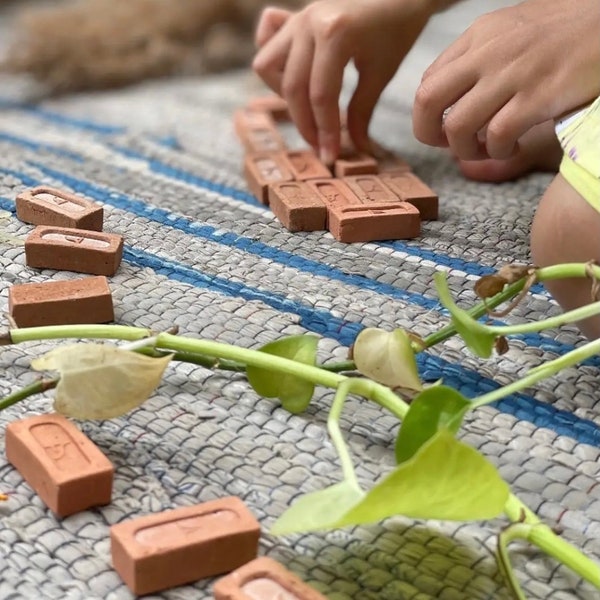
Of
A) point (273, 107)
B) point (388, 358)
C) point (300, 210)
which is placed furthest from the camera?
point (273, 107)

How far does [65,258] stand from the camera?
24.2 inches

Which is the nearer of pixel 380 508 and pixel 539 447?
pixel 380 508

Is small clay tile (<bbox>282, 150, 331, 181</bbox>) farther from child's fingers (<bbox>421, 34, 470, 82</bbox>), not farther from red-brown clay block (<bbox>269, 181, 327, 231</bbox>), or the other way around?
child's fingers (<bbox>421, 34, 470, 82</bbox>)

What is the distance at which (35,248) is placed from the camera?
24.2 inches

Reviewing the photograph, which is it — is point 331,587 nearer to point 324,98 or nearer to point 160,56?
point 324,98

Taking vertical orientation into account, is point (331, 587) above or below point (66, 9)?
below

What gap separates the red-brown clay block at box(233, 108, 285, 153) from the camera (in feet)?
2.98

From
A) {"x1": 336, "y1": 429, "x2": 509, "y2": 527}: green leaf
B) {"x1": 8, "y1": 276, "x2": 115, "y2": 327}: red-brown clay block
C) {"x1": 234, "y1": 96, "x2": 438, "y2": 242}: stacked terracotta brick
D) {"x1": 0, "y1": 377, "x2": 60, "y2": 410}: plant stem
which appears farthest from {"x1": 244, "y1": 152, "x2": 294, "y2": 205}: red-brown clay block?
{"x1": 336, "y1": 429, "x2": 509, "y2": 527}: green leaf

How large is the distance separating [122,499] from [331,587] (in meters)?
0.11

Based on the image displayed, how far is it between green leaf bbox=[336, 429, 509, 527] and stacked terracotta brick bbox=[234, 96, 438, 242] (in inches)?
14.4

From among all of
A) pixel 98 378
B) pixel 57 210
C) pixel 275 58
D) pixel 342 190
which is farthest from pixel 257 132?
pixel 98 378

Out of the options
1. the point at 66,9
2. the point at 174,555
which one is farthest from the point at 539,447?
the point at 66,9

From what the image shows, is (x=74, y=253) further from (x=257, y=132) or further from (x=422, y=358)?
(x=257, y=132)

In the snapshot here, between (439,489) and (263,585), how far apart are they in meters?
0.08
